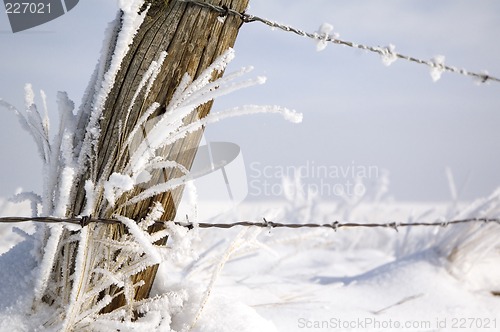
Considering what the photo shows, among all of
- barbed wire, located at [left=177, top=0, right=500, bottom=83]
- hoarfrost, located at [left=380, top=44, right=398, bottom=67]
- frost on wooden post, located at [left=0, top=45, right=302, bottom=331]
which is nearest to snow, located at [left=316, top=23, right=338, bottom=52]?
barbed wire, located at [left=177, top=0, right=500, bottom=83]

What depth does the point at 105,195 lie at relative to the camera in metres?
1.37

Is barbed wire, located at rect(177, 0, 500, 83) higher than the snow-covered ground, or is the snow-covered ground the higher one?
barbed wire, located at rect(177, 0, 500, 83)

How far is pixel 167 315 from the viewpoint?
1.54 m

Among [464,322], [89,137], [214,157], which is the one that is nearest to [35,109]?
[89,137]

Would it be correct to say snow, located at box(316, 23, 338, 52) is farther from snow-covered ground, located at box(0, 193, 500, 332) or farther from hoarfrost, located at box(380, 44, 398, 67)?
snow-covered ground, located at box(0, 193, 500, 332)

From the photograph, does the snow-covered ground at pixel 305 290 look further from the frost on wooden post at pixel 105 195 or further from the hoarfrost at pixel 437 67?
the hoarfrost at pixel 437 67

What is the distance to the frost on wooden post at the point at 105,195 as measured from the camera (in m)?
1.38

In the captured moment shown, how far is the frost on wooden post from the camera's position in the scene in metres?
1.38

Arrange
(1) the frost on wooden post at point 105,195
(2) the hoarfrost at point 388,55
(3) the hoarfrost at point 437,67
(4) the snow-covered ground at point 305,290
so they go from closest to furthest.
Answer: (1) the frost on wooden post at point 105,195
(4) the snow-covered ground at point 305,290
(2) the hoarfrost at point 388,55
(3) the hoarfrost at point 437,67

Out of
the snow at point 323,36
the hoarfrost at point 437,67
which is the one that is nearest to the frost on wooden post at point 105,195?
Answer: the snow at point 323,36

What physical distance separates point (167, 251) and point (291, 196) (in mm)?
4545

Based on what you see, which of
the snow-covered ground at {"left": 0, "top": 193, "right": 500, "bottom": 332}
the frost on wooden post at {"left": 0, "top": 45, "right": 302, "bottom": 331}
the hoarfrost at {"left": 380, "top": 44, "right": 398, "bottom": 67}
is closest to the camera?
the frost on wooden post at {"left": 0, "top": 45, "right": 302, "bottom": 331}

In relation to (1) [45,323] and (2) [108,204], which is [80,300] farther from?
(2) [108,204]

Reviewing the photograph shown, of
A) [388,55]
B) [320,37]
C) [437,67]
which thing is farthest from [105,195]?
[437,67]
